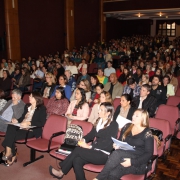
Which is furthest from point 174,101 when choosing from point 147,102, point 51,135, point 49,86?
point 49,86

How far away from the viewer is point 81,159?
3215 mm

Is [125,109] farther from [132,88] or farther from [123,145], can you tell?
[132,88]

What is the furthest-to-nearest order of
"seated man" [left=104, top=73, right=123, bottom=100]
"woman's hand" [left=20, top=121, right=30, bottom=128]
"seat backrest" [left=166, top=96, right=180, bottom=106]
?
"seated man" [left=104, top=73, right=123, bottom=100]
"seat backrest" [left=166, top=96, right=180, bottom=106]
"woman's hand" [left=20, top=121, right=30, bottom=128]

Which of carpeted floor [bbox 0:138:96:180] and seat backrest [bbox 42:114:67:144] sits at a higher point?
seat backrest [bbox 42:114:67:144]

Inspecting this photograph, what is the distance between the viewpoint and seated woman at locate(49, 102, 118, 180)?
3.20 metres

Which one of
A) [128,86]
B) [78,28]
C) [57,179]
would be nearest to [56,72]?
[128,86]

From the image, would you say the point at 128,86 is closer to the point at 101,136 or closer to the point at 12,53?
the point at 101,136

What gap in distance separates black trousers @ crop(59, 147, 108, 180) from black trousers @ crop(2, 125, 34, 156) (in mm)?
1074

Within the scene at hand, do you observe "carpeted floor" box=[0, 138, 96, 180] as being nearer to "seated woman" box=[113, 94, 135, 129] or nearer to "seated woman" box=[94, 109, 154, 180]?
"seated woman" box=[94, 109, 154, 180]

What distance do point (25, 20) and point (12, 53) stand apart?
167cm

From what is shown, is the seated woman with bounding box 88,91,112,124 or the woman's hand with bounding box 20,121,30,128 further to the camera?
the seated woman with bounding box 88,91,112,124

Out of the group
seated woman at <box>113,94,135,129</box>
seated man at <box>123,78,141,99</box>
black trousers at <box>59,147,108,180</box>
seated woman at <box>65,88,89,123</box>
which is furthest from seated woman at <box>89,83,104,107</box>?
black trousers at <box>59,147,108,180</box>

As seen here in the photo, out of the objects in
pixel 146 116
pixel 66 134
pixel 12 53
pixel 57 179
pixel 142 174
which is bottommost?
pixel 57 179

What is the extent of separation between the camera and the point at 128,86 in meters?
5.76
